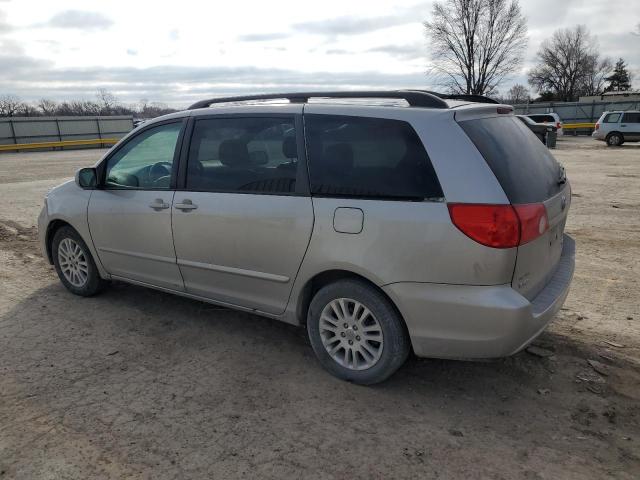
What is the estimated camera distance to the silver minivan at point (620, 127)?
24609 millimetres

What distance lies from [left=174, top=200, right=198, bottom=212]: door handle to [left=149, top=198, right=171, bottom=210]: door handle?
143 mm

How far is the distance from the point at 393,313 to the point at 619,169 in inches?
573

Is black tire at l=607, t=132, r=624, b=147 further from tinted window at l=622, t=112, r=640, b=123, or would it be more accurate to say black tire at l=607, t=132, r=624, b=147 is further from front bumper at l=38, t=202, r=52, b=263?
front bumper at l=38, t=202, r=52, b=263

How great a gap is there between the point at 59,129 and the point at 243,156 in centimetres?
4013

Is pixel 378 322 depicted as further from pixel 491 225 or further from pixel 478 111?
pixel 478 111

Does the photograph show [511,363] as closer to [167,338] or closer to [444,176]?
[444,176]

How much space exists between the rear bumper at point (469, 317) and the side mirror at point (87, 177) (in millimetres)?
3003

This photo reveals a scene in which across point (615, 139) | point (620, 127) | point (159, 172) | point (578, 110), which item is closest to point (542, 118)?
point (615, 139)

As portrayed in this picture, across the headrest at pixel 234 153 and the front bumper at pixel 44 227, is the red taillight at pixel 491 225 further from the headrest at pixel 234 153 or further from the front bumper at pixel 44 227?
the front bumper at pixel 44 227

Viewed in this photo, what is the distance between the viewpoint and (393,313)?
3.12m

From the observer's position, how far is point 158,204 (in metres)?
4.12

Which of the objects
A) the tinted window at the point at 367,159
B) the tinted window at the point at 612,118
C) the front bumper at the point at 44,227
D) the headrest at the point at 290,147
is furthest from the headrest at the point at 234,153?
the tinted window at the point at 612,118

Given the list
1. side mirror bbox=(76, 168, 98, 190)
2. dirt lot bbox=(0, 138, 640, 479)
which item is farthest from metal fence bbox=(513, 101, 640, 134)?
side mirror bbox=(76, 168, 98, 190)

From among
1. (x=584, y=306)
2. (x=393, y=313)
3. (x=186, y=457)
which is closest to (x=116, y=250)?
(x=186, y=457)
